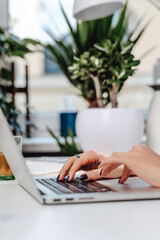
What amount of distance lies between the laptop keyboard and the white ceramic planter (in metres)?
0.48

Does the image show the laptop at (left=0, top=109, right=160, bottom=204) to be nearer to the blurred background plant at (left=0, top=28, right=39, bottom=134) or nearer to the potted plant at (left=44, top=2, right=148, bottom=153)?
the potted plant at (left=44, top=2, right=148, bottom=153)

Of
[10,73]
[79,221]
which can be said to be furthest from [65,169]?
[10,73]

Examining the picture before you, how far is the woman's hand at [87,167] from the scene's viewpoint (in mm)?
702

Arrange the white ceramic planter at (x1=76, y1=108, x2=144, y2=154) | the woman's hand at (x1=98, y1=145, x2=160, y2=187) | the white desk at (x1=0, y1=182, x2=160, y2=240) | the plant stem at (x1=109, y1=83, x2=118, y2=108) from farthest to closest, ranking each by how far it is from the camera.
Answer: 1. the plant stem at (x1=109, y1=83, x2=118, y2=108)
2. the white ceramic planter at (x1=76, y1=108, x2=144, y2=154)
3. the woman's hand at (x1=98, y1=145, x2=160, y2=187)
4. the white desk at (x1=0, y1=182, x2=160, y2=240)

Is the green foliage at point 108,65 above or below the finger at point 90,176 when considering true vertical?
above

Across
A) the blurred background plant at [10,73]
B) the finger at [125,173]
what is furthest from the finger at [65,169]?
the blurred background plant at [10,73]

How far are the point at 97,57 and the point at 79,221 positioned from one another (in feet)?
2.89

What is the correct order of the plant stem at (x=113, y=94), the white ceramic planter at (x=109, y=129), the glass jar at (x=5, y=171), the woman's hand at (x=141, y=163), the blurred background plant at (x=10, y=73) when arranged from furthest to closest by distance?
the blurred background plant at (x=10, y=73), the plant stem at (x=113, y=94), the white ceramic planter at (x=109, y=129), the glass jar at (x=5, y=171), the woman's hand at (x=141, y=163)

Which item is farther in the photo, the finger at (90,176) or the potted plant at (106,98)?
the potted plant at (106,98)

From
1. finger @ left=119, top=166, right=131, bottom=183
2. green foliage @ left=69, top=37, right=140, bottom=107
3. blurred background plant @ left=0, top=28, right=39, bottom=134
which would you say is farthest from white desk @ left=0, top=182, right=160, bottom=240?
blurred background plant @ left=0, top=28, right=39, bottom=134

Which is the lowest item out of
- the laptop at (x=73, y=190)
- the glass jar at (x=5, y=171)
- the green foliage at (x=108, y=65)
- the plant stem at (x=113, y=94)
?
the glass jar at (x=5, y=171)

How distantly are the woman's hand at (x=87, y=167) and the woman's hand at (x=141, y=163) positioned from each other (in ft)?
0.07

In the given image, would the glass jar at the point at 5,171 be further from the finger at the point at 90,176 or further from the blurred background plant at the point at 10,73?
the blurred background plant at the point at 10,73

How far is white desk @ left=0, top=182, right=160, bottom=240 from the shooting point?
385 millimetres
